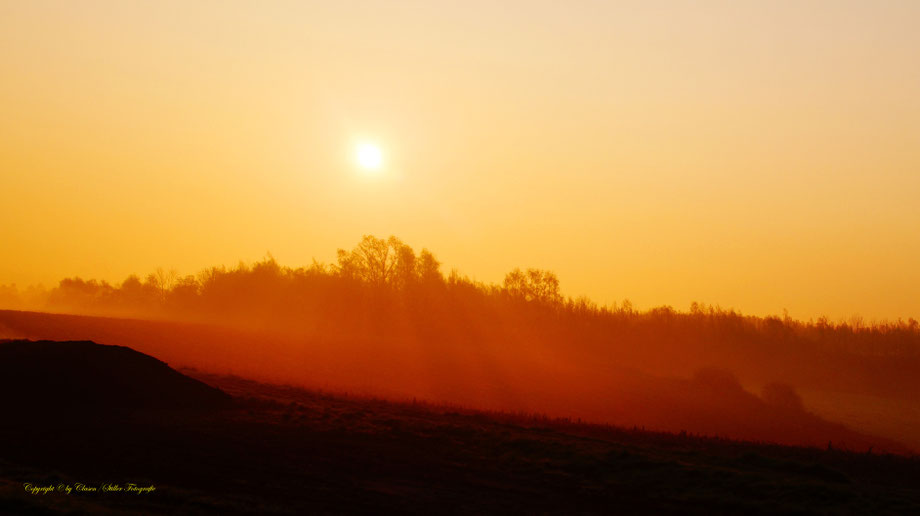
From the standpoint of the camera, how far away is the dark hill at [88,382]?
24.2 m

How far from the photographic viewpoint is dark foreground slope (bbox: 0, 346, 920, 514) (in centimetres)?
1456

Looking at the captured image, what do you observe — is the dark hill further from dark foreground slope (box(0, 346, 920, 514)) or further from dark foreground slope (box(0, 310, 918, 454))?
dark foreground slope (box(0, 310, 918, 454))

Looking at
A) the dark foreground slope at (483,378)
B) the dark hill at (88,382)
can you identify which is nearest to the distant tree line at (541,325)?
the dark foreground slope at (483,378)

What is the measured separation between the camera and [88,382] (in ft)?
85.2

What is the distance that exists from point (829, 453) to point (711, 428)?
2099 centimetres

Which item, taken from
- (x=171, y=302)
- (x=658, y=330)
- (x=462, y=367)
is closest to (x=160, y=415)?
(x=462, y=367)

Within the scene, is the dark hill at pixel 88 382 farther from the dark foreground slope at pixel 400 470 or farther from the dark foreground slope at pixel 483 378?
the dark foreground slope at pixel 483 378

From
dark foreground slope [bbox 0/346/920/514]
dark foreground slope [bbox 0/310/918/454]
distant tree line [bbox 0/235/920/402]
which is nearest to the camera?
dark foreground slope [bbox 0/346/920/514]

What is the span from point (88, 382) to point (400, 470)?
47.5ft

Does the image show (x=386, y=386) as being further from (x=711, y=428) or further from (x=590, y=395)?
(x=711, y=428)

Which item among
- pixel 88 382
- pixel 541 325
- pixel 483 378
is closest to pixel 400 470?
pixel 88 382

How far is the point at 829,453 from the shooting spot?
2409 centimetres

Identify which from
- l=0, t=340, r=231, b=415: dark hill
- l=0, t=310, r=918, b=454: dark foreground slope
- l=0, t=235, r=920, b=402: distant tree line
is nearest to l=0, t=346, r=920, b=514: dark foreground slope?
l=0, t=340, r=231, b=415: dark hill

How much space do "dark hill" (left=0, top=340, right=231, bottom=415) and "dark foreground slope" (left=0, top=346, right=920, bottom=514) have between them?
62.6 inches
